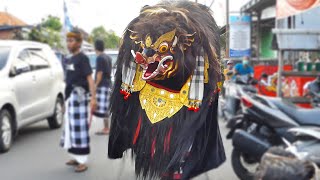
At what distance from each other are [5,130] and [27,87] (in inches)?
39.0

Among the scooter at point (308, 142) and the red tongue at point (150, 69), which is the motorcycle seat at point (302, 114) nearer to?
the scooter at point (308, 142)

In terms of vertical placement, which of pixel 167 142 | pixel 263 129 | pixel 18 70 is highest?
pixel 18 70

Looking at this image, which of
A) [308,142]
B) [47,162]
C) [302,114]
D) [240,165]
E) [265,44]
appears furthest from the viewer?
[265,44]

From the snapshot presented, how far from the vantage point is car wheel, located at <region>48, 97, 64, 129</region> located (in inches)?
332

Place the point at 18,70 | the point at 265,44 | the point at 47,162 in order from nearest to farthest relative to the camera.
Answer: the point at 47,162 → the point at 18,70 → the point at 265,44

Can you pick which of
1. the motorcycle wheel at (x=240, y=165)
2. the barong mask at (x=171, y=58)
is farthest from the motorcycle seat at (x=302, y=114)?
the barong mask at (x=171, y=58)

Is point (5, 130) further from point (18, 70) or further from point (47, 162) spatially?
Result: point (18, 70)

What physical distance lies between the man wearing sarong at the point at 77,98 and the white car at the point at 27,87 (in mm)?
1276

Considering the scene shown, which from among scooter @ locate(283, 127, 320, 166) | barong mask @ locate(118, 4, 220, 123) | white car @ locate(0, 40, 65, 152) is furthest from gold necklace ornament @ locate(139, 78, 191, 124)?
white car @ locate(0, 40, 65, 152)

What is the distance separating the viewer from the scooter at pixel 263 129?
453 centimetres

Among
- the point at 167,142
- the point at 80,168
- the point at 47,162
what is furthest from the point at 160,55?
the point at 47,162

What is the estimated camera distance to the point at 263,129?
4.86 m

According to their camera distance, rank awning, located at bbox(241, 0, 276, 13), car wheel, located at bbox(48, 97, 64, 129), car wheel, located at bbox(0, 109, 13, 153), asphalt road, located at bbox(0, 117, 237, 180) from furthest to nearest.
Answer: awning, located at bbox(241, 0, 276, 13) → car wheel, located at bbox(48, 97, 64, 129) → car wheel, located at bbox(0, 109, 13, 153) → asphalt road, located at bbox(0, 117, 237, 180)

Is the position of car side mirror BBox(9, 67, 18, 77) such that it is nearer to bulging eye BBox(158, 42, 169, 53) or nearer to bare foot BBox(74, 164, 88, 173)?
bare foot BBox(74, 164, 88, 173)
